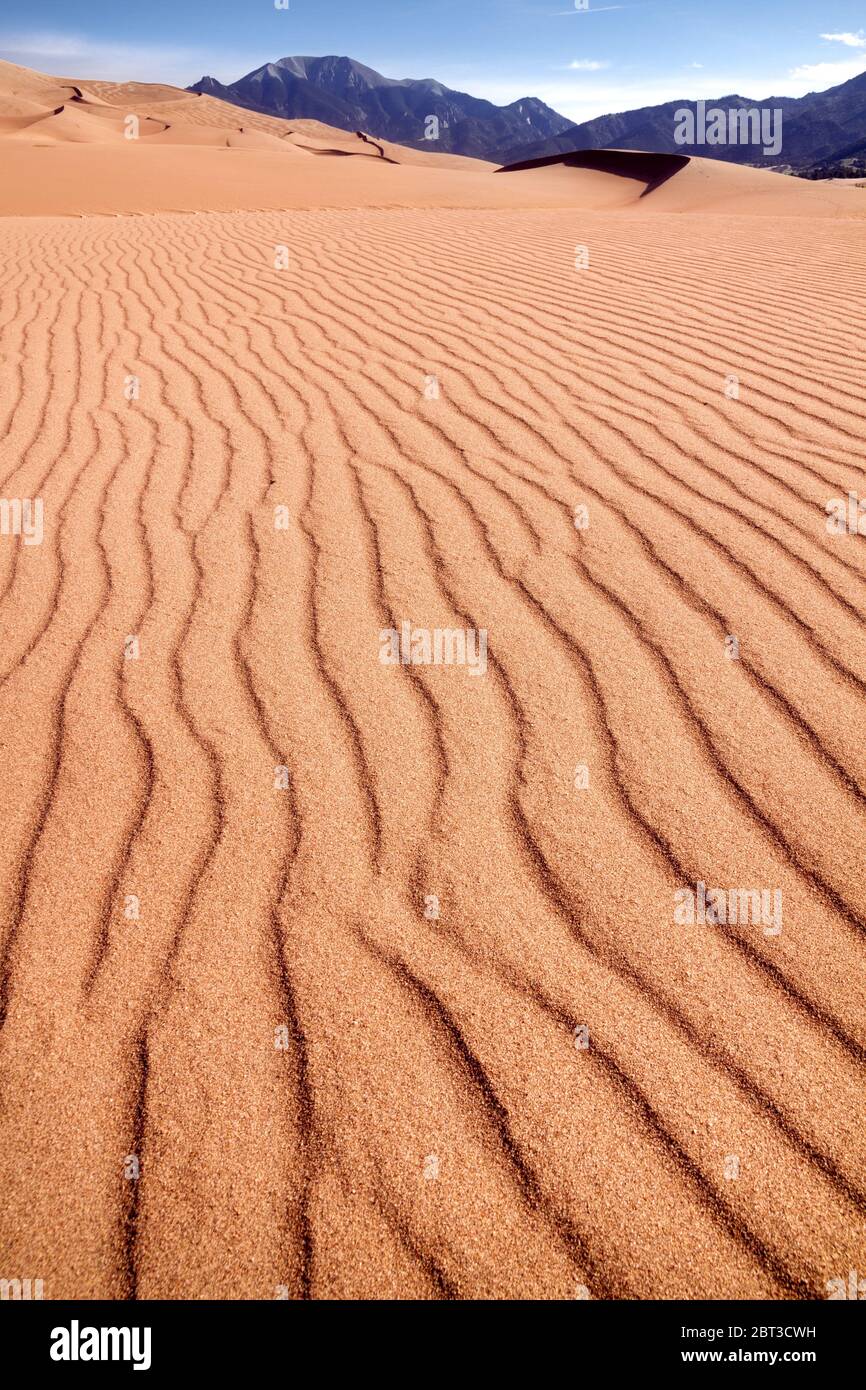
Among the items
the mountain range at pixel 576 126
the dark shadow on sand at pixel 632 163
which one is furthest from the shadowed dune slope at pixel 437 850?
the mountain range at pixel 576 126

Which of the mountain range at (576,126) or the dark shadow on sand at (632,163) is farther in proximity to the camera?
the mountain range at (576,126)

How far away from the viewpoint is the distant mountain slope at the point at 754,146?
353ft

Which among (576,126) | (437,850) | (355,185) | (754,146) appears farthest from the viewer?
(576,126)

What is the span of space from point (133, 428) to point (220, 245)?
6.38 meters

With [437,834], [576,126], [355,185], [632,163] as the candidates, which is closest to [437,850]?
[437,834]

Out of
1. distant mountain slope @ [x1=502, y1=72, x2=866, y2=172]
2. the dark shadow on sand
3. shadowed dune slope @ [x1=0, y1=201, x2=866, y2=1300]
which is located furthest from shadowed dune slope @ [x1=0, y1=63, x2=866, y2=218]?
distant mountain slope @ [x1=502, y1=72, x2=866, y2=172]

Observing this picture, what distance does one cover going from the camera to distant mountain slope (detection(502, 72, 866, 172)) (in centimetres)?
10756

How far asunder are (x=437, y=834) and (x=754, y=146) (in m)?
152

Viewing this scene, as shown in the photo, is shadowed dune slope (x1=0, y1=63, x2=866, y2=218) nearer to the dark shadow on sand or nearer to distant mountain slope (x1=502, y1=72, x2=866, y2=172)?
the dark shadow on sand

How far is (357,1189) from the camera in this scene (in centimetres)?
133

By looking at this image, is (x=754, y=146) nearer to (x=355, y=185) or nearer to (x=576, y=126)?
(x=576, y=126)

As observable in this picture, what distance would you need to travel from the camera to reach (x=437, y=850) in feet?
6.20

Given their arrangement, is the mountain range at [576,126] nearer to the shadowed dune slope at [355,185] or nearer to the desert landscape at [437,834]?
the shadowed dune slope at [355,185]

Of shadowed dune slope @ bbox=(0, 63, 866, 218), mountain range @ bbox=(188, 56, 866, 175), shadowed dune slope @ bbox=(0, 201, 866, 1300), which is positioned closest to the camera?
shadowed dune slope @ bbox=(0, 201, 866, 1300)
